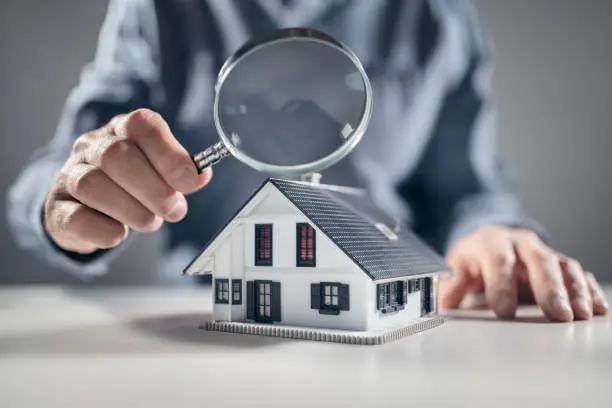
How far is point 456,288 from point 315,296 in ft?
3.28

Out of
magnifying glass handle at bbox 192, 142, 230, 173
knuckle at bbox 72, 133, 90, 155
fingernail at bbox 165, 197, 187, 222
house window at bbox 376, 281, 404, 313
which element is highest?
knuckle at bbox 72, 133, 90, 155

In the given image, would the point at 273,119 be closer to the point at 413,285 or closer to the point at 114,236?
the point at 114,236

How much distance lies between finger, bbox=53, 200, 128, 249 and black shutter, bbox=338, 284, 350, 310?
0.79m

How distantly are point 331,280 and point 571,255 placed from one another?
330 cm

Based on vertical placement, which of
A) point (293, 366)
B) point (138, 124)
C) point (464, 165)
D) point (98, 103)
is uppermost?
point (98, 103)

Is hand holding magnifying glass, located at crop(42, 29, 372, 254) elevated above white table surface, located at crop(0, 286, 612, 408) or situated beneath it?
elevated above

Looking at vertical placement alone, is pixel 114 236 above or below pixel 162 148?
below

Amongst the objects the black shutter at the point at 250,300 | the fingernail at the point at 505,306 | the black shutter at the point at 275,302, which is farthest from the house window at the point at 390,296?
the fingernail at the point at 505,306

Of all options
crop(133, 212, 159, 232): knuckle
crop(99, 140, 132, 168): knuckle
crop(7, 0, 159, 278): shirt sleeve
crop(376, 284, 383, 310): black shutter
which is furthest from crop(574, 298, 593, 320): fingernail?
crop(7, 0, 159, 278): shirt sleeve

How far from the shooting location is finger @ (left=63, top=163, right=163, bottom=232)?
2.31 metres

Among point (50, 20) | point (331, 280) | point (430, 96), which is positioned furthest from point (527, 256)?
point (50, 20)

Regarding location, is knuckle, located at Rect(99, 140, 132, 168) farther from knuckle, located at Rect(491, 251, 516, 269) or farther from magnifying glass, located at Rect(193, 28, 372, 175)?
knuckle, located at Rect(491, 251, 516, 269)

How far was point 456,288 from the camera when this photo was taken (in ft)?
10.4

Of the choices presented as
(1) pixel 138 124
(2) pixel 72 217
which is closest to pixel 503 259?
(1) pixel 138 124
